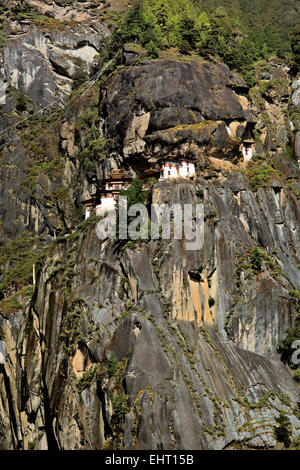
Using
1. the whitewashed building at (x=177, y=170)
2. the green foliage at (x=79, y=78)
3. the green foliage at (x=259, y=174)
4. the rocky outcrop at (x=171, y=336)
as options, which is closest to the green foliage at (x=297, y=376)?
the rocky outcrop at (x=171, y=336)

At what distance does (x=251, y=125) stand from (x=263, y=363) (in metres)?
26.5

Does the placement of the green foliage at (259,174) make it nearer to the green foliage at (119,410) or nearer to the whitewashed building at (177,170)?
the whitewashed building at (177,170)

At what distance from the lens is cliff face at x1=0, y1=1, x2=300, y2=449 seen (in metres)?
43.7

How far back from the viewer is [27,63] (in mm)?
91625

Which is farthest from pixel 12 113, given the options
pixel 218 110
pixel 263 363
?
pixel 263 363

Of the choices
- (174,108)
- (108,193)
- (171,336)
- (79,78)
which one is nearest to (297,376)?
(171,336)

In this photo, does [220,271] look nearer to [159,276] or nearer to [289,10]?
[159,276]

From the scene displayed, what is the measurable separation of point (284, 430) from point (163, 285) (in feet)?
44.6

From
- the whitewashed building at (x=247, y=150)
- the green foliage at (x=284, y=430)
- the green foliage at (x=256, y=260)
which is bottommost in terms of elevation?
the green foliage at (x=284, y=430)

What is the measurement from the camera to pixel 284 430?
4334 centimetres

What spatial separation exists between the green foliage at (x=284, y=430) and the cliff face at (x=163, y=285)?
0.49 m

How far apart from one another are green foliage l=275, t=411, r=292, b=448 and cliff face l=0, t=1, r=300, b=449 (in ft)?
1.61

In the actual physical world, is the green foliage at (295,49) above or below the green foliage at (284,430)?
above

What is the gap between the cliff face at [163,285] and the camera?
1721 inches
